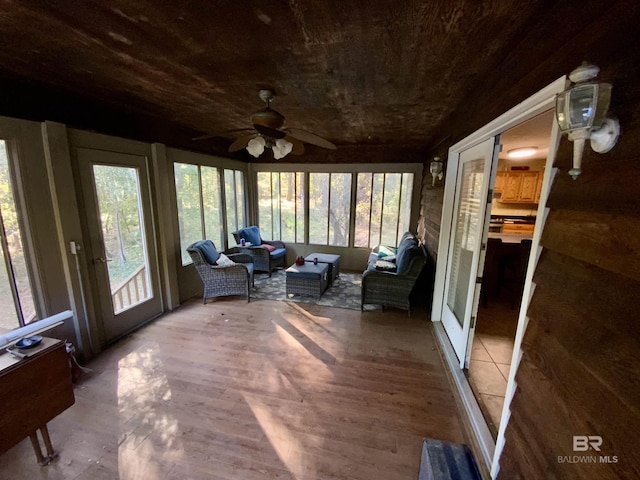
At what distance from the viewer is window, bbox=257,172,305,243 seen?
18.6 ft

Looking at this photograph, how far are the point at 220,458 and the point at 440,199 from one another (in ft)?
11.1

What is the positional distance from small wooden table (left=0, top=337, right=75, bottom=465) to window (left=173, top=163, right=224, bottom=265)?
2.31 meters

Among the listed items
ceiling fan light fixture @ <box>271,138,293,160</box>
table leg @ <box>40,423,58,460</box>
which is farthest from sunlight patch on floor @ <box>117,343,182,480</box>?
ceiling fan light fixture @ <box>271,138,293,160</box>

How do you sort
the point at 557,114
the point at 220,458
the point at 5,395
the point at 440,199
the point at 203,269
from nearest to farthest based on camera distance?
the point at 557,114 < the point at 5,395 < the point at 220,458 < the point at 440,199 < the point at 203,269

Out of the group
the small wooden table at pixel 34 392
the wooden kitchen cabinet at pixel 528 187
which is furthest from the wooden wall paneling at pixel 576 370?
the wooden kitchen cabinet at pixel 528 187

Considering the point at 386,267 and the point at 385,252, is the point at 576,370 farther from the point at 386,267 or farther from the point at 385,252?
the point at 385,252

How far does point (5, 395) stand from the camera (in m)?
1.43

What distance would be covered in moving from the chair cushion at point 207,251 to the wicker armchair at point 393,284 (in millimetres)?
2199

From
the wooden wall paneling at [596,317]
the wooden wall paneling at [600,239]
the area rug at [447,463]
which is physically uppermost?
the wooden wall paneling at [600,239]

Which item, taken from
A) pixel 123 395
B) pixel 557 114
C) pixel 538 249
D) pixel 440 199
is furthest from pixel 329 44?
pixel 123 395

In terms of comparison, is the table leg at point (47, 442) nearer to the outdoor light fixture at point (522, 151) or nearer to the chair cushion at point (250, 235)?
the chair cushion at point (250, 235)

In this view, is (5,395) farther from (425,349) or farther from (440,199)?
(440,199)

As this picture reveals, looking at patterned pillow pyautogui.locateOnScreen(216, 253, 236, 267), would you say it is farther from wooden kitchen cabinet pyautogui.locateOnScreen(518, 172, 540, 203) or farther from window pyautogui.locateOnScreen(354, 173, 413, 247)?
wooden kitchen cabinet pyautogui.locateOnScreen(518, 172, 540, 203)

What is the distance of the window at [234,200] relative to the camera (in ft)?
16.5
